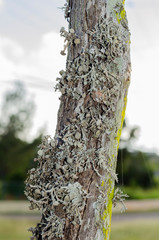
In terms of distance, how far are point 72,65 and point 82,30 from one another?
162mm

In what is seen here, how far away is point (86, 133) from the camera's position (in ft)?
3.57

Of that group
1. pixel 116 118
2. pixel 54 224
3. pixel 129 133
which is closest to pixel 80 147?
pixel 116 118

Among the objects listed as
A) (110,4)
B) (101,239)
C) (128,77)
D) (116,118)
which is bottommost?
(101,239)

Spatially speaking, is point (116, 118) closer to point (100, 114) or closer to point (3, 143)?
point (100, 114)

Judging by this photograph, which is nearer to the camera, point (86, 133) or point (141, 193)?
point (86, 133)

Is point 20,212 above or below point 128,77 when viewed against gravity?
below

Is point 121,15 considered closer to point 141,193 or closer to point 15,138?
point 141,193

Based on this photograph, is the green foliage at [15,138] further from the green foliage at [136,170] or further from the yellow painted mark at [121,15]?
the yellow painted mark at [121,15]

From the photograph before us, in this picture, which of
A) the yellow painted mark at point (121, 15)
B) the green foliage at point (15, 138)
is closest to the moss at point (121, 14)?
the yellow painted mark at point (121, 15)

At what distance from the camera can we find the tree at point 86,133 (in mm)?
1051

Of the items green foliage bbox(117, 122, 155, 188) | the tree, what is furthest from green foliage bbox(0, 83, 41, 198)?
the tree

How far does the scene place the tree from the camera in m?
1.05

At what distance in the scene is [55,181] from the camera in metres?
1.08

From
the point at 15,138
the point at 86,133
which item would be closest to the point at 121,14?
the point at 86,133
